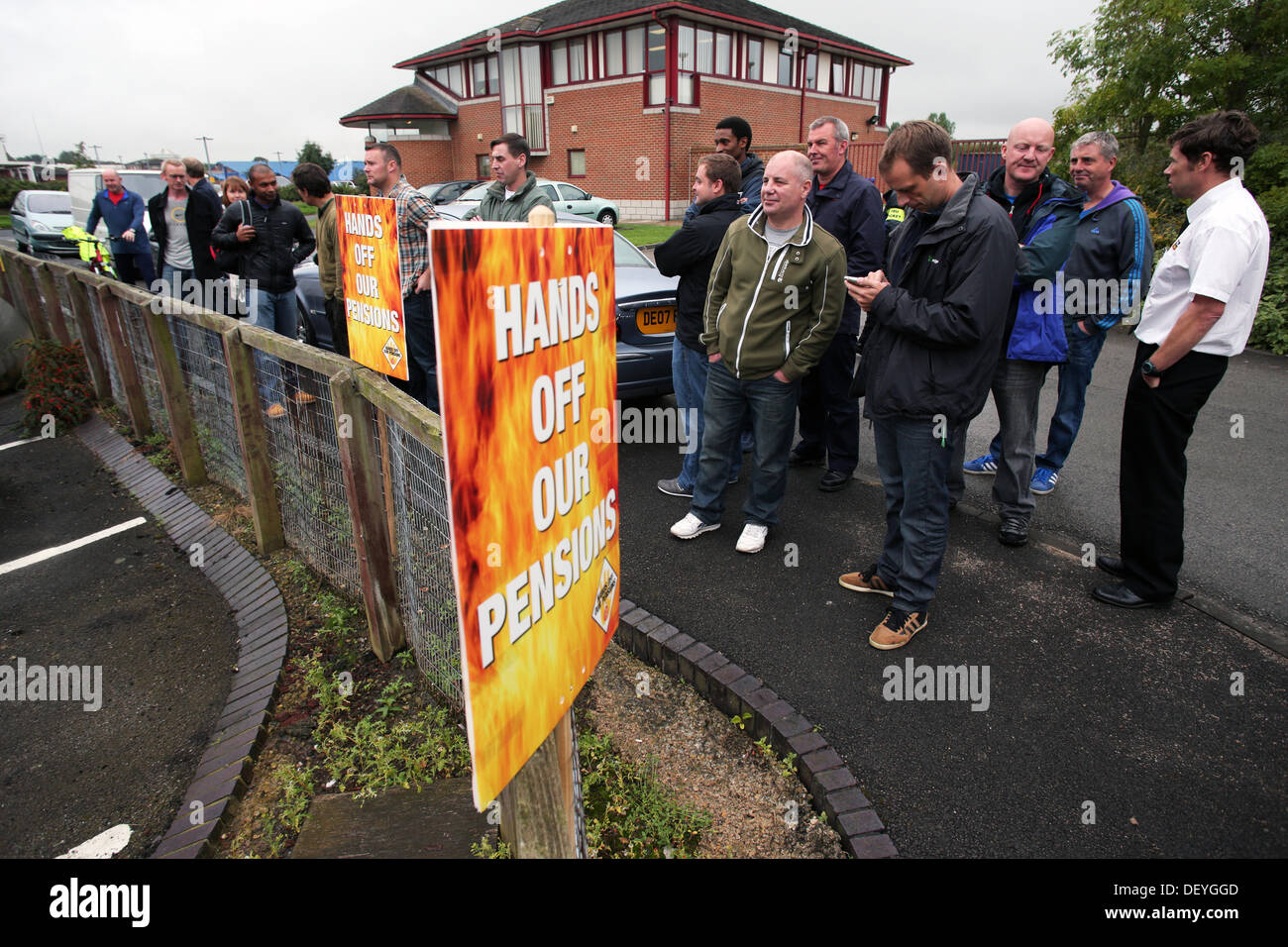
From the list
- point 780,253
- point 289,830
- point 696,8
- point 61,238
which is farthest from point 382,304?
point 696,8

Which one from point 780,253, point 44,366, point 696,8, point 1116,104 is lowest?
point 44,366

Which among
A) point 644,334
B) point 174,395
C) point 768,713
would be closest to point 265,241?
point 174,395

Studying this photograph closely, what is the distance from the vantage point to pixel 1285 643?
3.36 m

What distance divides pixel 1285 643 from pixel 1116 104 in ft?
41.9

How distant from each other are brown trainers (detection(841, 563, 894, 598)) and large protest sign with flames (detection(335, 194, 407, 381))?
2.84 meters

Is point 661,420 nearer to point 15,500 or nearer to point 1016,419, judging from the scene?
point 1016,419

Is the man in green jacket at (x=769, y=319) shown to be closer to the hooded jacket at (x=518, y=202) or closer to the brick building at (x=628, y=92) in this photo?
the hooded jacket at (x=518, y=202)

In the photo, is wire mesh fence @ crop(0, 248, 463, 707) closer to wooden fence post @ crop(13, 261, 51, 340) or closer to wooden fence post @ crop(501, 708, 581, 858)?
wooden fence post @ crop(501, 708, 581, 858)

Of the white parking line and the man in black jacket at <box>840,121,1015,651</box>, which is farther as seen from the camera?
the white parking line

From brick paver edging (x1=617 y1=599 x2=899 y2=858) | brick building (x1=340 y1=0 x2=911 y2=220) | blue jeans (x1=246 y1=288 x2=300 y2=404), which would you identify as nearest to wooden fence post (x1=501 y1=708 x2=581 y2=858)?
brick paver edging (x1=617 y1=599 x2=899 y2=858)

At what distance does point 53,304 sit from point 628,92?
26.7 m

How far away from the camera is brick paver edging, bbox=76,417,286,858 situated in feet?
8.87

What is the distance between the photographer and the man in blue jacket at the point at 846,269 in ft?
15.1

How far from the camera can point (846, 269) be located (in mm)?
4109
